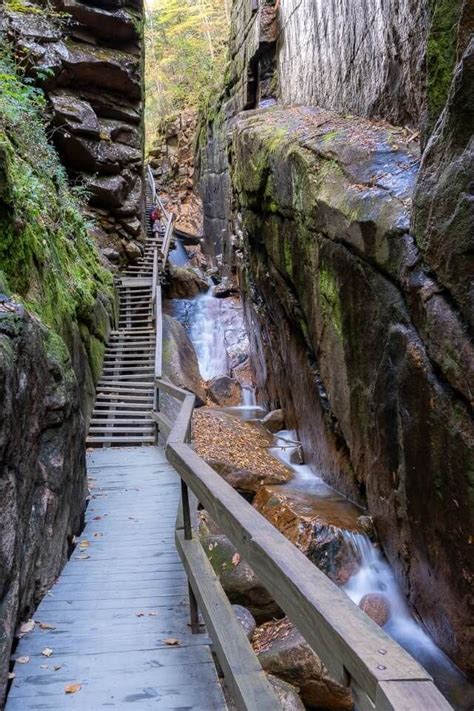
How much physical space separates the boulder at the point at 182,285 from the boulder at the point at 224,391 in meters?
6.95

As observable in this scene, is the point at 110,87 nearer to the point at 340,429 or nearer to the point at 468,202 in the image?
the point at 340,429

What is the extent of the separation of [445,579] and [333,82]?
1026 centimetres

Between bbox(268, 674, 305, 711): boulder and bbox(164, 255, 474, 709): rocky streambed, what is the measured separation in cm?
1

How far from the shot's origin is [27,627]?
3623mm

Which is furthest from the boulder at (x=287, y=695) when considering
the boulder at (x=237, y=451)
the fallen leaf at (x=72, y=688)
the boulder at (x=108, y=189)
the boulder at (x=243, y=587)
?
the boulder at (x=108, y=189)

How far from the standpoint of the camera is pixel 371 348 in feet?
23.1

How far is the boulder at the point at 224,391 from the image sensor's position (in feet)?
55.3

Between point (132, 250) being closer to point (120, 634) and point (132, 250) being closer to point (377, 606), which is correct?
point (377, 606)

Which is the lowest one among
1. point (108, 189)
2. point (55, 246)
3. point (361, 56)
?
point (55, 246)

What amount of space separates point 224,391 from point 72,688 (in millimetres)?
14063

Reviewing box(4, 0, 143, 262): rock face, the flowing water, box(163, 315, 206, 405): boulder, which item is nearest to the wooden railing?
the flowing water

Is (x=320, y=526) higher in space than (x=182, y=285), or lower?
lower

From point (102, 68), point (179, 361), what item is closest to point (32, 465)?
point (179, 361)

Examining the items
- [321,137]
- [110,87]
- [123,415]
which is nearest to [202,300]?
[110,87]
